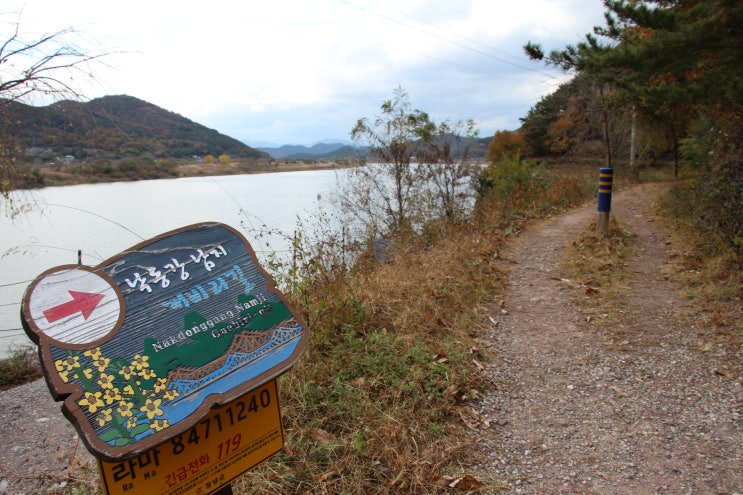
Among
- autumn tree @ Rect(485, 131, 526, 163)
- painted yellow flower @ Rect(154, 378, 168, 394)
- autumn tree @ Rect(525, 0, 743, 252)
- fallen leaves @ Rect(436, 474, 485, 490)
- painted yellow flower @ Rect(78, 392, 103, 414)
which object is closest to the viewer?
painted yellow flower @ Rect(78, 392, 103, 414)

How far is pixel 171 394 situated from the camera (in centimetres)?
150

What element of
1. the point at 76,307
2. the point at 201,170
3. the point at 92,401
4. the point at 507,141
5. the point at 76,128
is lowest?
the point at 92,401

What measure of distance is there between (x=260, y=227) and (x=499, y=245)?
170 inches

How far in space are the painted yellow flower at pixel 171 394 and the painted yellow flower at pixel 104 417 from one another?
0.52 ft

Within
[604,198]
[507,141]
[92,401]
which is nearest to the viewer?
[92,401]

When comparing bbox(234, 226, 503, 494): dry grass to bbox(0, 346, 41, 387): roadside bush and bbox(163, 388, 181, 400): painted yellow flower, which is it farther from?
bbox(0, 346, 41, 387): roadside bush

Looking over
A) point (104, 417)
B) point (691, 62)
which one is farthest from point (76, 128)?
point (691, 62)

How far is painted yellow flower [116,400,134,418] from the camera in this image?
4.60 ft


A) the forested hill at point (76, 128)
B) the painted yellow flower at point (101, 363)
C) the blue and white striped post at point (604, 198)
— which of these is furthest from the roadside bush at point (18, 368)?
the blue and white striped post at point (604, 198)

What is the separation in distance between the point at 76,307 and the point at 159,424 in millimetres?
495

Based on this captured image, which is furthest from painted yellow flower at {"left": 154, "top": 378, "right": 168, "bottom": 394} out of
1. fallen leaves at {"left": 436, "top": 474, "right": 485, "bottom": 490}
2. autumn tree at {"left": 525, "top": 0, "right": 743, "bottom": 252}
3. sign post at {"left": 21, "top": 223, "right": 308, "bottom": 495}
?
autumn tree at {"left": 525, "top": 0, "right": 743, "bottom": 252}

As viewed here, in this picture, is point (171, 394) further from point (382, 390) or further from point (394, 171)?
point (394, 171)

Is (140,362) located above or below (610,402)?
above

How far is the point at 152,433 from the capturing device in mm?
1397
